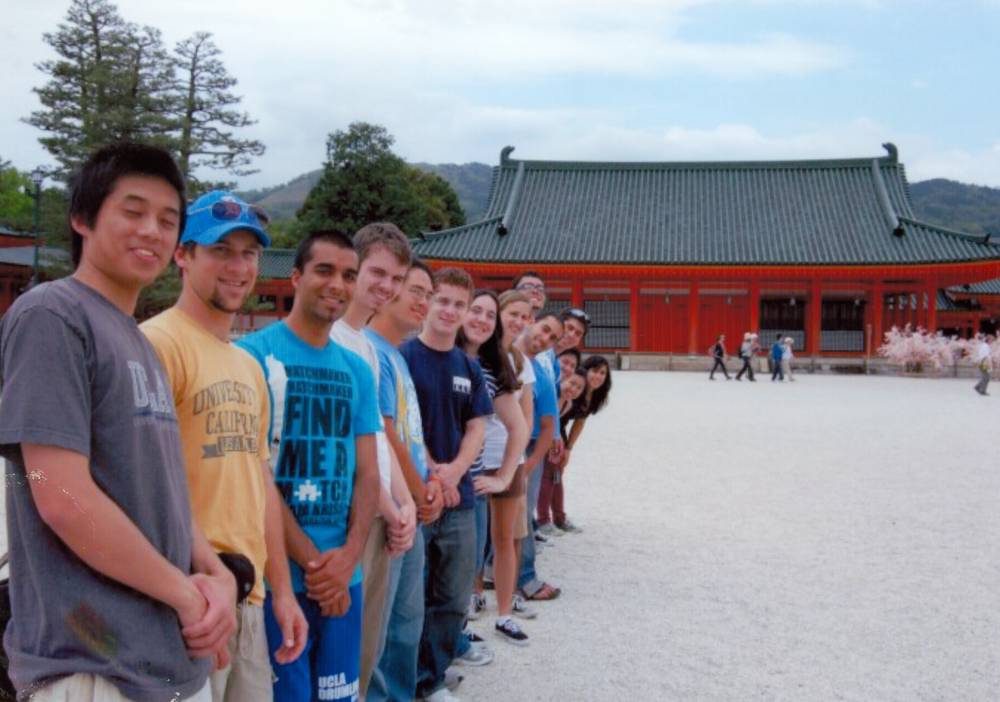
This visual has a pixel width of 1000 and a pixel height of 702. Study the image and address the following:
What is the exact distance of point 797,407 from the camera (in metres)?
15.0

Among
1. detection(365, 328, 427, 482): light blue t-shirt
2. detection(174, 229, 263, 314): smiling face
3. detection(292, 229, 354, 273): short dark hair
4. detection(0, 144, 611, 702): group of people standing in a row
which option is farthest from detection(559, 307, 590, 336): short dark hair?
detection(174, 229, 263, 314): smiling face

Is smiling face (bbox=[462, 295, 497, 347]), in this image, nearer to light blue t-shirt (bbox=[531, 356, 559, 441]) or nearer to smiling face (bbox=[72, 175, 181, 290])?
light blue t-shirt (bbox=[531, 356, 559, 441])

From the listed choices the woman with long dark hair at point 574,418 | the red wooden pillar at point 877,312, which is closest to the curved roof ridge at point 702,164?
the red wooden pillar at point 877,312

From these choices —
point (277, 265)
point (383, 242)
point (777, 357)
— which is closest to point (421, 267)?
point (383, 242)

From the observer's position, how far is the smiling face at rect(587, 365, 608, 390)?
20.1 feet

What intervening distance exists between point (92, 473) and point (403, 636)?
5.70 feet

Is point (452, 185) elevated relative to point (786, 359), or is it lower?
elevated

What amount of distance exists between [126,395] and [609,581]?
4.04 metres

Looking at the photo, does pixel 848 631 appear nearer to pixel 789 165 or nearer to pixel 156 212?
pixel 156 212

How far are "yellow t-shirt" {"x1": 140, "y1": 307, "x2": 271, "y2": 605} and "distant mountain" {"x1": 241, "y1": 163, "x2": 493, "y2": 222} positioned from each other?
109615 millimetres

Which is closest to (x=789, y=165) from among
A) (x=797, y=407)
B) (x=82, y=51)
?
(x=797, y=407)

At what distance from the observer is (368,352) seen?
8.93 feet

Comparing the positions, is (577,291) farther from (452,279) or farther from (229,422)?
(229,422)

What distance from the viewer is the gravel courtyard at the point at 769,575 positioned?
11.8ft
